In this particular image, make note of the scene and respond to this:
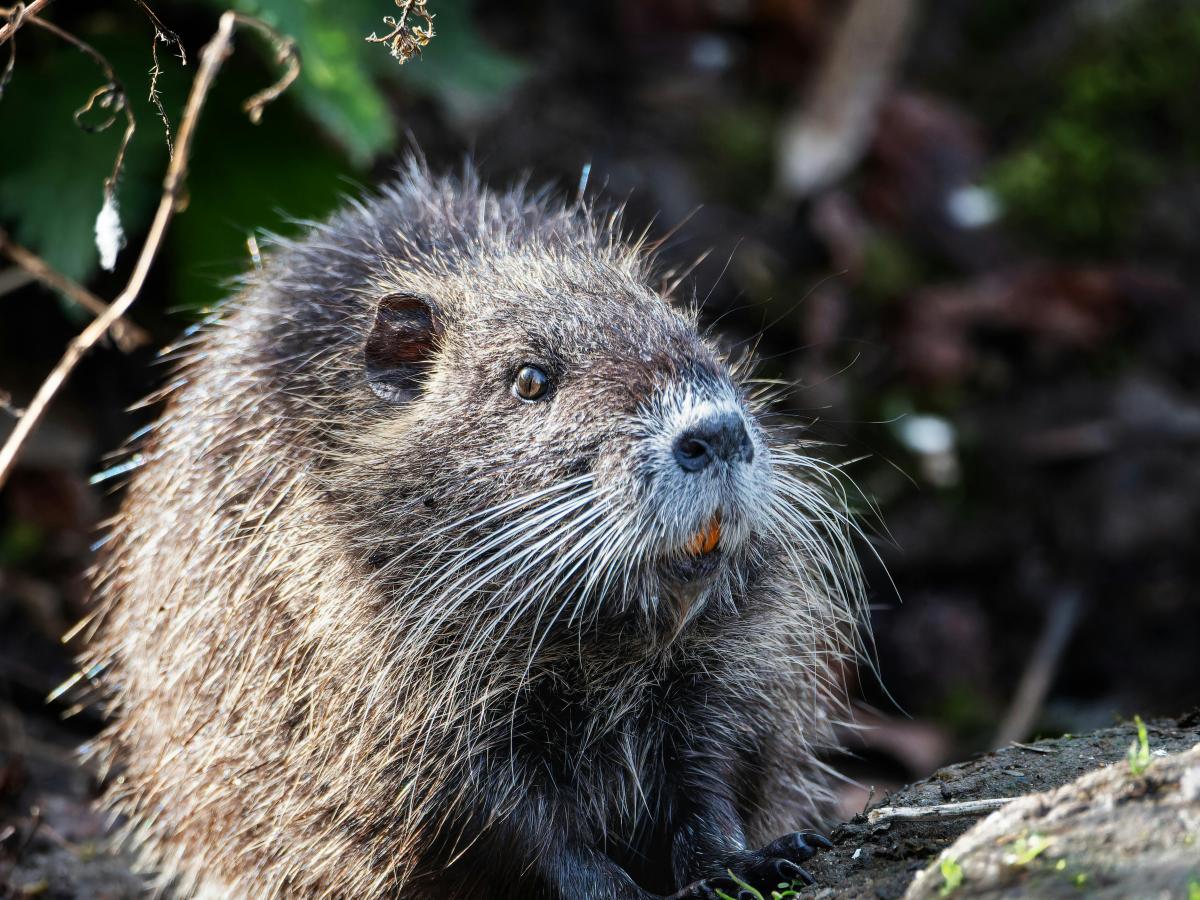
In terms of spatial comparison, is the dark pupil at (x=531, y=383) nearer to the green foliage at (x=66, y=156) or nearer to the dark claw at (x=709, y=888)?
the dark claw at (x=709, y=888)

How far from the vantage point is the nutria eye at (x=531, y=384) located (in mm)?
4246

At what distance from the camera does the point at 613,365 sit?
4125mm

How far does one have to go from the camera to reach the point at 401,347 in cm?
456

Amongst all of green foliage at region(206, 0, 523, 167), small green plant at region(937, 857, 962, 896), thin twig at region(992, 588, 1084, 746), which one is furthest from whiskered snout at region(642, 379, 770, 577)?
thin twig at region(992, 588, 1084, 746)

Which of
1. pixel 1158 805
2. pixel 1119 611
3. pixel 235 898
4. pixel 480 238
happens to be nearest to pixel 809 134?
pixel 1119 611

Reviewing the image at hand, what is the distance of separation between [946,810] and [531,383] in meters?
1.74

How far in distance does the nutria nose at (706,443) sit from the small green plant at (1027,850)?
1393 millimetres

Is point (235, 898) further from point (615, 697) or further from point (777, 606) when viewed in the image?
point (777, 606)

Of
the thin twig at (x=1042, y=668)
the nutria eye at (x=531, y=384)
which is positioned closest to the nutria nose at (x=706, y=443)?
the nutria eye at (x=531, y=384)

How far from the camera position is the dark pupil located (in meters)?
4.25

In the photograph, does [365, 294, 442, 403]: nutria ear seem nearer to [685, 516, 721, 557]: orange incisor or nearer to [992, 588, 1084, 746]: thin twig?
[685, 516, 721, 557]: orange incisor

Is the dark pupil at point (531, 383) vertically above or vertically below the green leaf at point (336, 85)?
below

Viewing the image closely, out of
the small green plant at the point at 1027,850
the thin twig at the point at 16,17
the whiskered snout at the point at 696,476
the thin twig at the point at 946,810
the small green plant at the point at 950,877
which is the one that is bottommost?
the thin twig at the point at 946,810

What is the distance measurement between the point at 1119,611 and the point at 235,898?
6.14 metres
